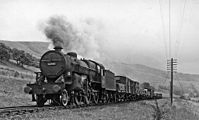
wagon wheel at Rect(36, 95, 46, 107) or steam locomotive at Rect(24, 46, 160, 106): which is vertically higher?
steam locomotive at Rect(24, 46, 160, 106)

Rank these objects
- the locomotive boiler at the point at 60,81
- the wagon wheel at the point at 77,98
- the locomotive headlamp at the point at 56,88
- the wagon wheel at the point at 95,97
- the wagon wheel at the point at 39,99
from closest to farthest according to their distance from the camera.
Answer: the locomotive headlamp at the point at 56,88 → the locomotive boiler at the point at 60,81 → the wagon wheel at the point at 39,99 → the wagon wheel at the point at 77,98 → the wagon wheel at the point at 95,97

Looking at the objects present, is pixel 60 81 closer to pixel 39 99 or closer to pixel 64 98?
pixel 64 98

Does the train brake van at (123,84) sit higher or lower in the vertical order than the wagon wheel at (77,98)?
higher

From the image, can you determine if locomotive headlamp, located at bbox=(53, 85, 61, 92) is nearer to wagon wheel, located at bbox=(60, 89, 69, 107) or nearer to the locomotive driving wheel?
wagon wheel, located at bbox=(60, 89, 69, 107)

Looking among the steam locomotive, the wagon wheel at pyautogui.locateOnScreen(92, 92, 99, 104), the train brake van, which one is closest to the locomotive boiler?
the steam locomotive

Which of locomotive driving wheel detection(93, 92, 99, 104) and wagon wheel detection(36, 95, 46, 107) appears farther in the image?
locomotive driving wheel detection(93, 92, 99, 104)

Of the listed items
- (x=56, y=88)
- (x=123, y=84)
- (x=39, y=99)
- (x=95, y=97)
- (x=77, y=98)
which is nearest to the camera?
(x=56, y=88)

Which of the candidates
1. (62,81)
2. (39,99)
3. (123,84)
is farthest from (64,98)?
(123,84)

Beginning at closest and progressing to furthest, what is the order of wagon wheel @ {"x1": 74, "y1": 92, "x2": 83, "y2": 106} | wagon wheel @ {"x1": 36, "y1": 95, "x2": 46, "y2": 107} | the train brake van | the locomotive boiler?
the locomotive boiler, wagon wheel @ {"x1": 36, "y1": 95, "x2": 46, "y2": 107}, wagon wheel @ {"x1": 74, "y1": 92, "x2": 83, "y2": 106}, the train brake van

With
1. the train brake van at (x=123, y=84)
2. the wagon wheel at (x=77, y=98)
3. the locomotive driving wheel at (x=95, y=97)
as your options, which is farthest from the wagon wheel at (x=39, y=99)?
the train brake van at (x=123, y=84)

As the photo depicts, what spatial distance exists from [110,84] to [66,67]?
37.4 feet

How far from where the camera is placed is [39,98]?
22828 millimetres

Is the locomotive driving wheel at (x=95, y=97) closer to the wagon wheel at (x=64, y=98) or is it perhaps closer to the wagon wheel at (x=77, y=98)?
the wagon wheel at (x=77, y=98)

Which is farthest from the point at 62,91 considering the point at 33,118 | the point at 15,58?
the point at 15,58
